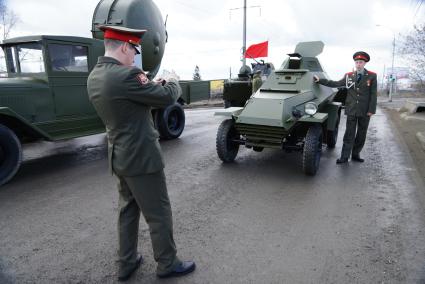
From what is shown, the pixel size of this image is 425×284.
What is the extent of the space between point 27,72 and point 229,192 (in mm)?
3893

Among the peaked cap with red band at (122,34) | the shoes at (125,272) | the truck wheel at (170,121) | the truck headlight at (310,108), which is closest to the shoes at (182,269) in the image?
the shoes at (125,272)

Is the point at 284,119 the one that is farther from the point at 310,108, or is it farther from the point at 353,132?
the point at 353,132

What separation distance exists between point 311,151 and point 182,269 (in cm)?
299

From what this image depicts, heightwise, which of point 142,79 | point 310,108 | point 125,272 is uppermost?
point 142,79

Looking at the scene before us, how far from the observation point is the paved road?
113 inches

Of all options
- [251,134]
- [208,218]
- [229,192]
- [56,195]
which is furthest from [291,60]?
[56,195]

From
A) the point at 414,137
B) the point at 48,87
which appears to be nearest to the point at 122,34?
the point at 48,87

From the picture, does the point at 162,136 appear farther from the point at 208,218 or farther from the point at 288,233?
the point at 288,233

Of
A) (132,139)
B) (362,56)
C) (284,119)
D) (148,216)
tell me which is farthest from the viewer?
(362,56)

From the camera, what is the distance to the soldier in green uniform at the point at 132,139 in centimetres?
231

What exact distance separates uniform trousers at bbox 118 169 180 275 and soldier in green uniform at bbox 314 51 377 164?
423cm

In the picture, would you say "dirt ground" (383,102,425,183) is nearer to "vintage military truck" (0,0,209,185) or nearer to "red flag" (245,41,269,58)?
"vintage military truck" (0,0,209,185)

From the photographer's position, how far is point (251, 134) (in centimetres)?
568

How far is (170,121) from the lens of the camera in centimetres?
855
